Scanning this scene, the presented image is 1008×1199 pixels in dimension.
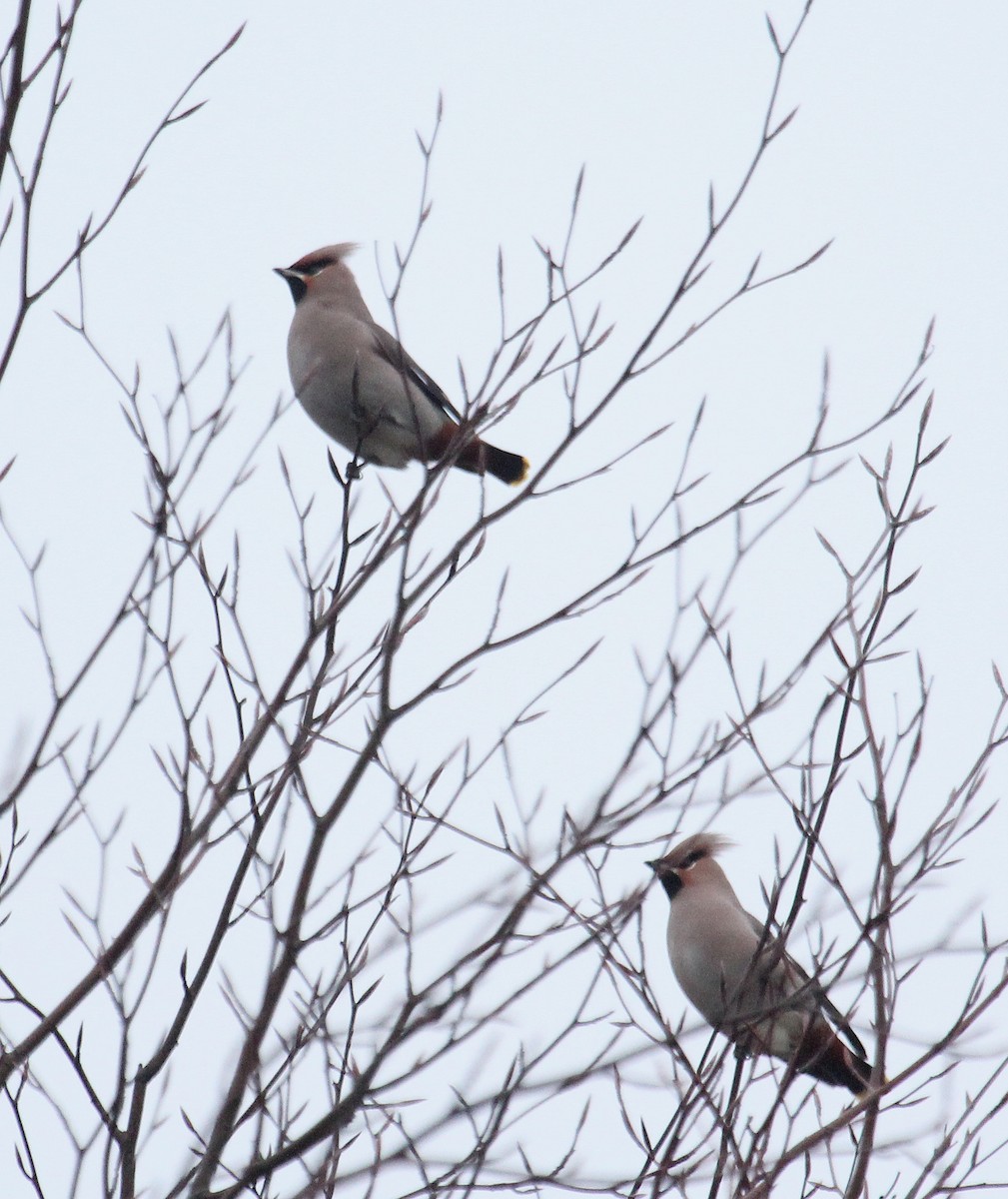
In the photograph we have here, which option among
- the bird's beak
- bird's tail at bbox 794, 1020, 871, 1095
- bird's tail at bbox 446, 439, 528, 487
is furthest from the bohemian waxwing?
the bird's beak

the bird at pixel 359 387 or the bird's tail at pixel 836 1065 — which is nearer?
the bird's tail at pixel 836 1065

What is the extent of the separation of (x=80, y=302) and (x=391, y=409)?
254 centimetres

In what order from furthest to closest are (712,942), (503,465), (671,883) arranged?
(671,883) < (503,465) < (712,942)

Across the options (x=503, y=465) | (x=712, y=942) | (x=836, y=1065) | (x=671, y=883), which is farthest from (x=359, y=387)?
(x=836, y=1065)

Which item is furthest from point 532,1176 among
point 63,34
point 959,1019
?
point 63,34

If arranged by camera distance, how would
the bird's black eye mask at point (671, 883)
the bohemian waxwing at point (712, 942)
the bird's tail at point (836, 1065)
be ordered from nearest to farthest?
the bird's tail at point (836, 1065), the bohemian waxwing at point (712, 942), the bird's black eye mask at point (671, 883)

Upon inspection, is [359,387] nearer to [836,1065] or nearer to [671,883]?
[671,883]

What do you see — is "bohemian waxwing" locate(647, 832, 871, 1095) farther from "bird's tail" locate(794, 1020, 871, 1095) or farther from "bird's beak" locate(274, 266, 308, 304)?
"bird's beak" locate(274, 266, 308, 304)

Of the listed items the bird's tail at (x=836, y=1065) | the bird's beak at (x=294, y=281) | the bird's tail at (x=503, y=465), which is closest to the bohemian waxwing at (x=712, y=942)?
the bird's tail at (x=836, y=1065)

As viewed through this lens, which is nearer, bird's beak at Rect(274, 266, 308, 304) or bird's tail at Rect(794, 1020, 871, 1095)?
bird's tail at Rect(794, 1020, 871, 1095)

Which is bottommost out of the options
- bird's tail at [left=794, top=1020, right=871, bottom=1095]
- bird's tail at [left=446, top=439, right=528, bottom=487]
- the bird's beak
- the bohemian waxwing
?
bird's tail at [left=794, top=1020, right=871, bottom=1095]

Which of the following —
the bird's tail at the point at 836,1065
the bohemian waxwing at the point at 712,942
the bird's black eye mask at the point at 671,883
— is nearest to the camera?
the bird's tail at the point at 836,1065

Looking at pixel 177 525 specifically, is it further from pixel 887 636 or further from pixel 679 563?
pixel 887 636

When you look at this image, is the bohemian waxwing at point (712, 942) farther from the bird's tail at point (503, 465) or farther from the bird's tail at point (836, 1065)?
the bird's tail at point (503, 465)
